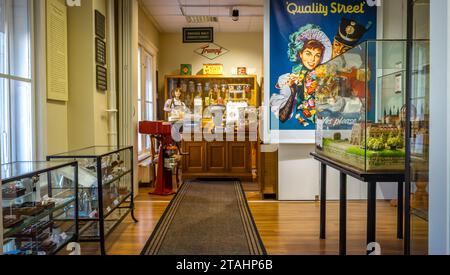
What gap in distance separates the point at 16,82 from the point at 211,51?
6.13 metres

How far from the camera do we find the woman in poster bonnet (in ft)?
19.1

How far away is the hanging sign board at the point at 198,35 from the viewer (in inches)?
272

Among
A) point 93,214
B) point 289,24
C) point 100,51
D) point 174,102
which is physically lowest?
point 93,214

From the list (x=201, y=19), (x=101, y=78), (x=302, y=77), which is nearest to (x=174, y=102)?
(x=201, y=19)

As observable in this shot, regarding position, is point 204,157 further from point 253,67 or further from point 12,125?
point 12,125

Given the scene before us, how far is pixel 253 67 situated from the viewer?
30.6 feet

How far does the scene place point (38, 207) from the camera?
265 cm

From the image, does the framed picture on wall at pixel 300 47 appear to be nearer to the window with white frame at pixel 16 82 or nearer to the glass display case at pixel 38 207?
the window with white frame at pixel 16 82

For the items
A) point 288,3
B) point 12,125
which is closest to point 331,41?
point 288,3

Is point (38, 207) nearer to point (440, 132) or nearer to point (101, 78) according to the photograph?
point (440, 132)

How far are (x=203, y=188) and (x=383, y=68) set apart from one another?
14.3 feet

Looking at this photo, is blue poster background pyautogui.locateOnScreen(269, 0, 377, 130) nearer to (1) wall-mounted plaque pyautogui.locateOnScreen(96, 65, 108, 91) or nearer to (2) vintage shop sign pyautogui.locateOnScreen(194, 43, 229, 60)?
(1) wall-mounted plaque pyautogui.locateOnScreen(96, 65, 108, 91)

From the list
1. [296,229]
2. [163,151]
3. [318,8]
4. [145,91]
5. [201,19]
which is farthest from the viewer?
[145,91]

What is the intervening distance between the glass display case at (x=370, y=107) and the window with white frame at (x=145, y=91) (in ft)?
15.4
